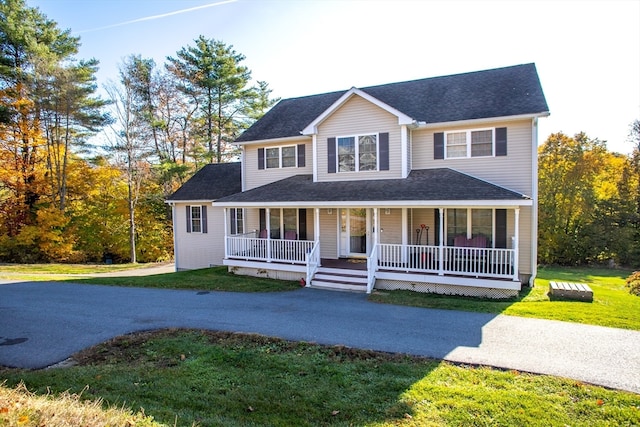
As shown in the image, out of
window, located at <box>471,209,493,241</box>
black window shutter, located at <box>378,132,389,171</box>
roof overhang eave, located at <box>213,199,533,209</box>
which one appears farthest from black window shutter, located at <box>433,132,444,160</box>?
roof overhang eave, located at <box>213,199,533,209</box>

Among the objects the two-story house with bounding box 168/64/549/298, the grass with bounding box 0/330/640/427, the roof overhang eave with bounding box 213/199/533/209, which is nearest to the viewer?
the grass with bounding box 0/330/640/427

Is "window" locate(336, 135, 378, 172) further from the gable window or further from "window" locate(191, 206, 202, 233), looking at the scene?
"window" locate(191, 206, 202, 233)

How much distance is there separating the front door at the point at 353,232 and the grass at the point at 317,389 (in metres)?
8.20

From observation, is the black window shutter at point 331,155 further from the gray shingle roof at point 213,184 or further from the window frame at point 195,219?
the window frame at point 195,219

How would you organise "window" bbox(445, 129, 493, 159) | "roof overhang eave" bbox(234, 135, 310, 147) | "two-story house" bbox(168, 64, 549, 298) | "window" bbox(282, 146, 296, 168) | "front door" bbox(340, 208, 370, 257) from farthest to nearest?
"window" bbox(282, 146, 296, 168) < "roof overhang eave" bbox(234, 135, 310, 147) < "front door" bbox(340, 208, 370, 257) < "window" bbox(445, 129, 493, 159) < "two-story house" bbox(168, 64, 549, 298)

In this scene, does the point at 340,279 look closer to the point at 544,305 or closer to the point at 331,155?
the point at 331,155

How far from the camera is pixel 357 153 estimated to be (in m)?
14.3

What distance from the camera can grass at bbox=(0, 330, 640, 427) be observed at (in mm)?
4422

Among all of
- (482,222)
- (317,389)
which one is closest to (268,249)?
(482,222)

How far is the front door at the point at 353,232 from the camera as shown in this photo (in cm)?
1453

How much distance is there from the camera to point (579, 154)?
22625 millimetres

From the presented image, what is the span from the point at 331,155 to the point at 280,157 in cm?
302

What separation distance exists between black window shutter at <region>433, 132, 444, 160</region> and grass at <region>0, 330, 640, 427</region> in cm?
910

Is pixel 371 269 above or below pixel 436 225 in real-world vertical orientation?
below
